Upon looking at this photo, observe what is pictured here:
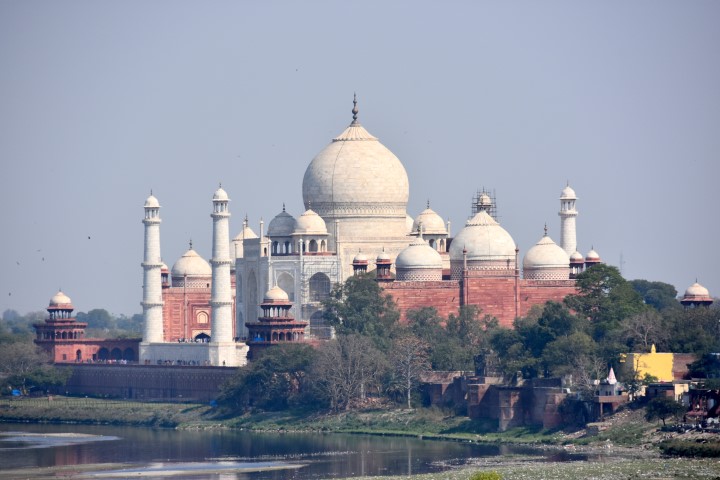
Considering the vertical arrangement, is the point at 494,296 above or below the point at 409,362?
above

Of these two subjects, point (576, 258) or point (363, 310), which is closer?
point (363, 310)

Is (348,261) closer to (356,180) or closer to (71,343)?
(356,180)

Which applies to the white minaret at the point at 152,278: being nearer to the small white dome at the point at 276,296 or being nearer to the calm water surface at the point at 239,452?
the small white dome at the point at 276,296

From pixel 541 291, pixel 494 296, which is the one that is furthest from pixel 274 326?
pixel 541 291

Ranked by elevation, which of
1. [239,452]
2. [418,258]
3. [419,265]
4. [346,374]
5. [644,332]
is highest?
[418,258]

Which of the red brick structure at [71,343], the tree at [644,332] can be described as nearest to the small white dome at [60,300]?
the red brick structure at [71,343]

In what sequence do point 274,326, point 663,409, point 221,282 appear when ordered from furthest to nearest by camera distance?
point 221,282 → point 274,326 → point 663,409

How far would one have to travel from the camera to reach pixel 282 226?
326ft

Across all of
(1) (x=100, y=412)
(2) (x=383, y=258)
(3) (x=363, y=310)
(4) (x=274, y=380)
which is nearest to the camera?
(4) (x=274, y=380)

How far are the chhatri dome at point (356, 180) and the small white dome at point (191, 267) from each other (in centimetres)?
961

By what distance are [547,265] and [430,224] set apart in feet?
20.6

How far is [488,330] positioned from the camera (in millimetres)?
92312

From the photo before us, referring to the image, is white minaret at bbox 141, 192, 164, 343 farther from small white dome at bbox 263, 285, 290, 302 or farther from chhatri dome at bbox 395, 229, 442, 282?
chhatri dome at bbox 395, 229, 442, 282

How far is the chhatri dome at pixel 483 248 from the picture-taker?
316 ft
